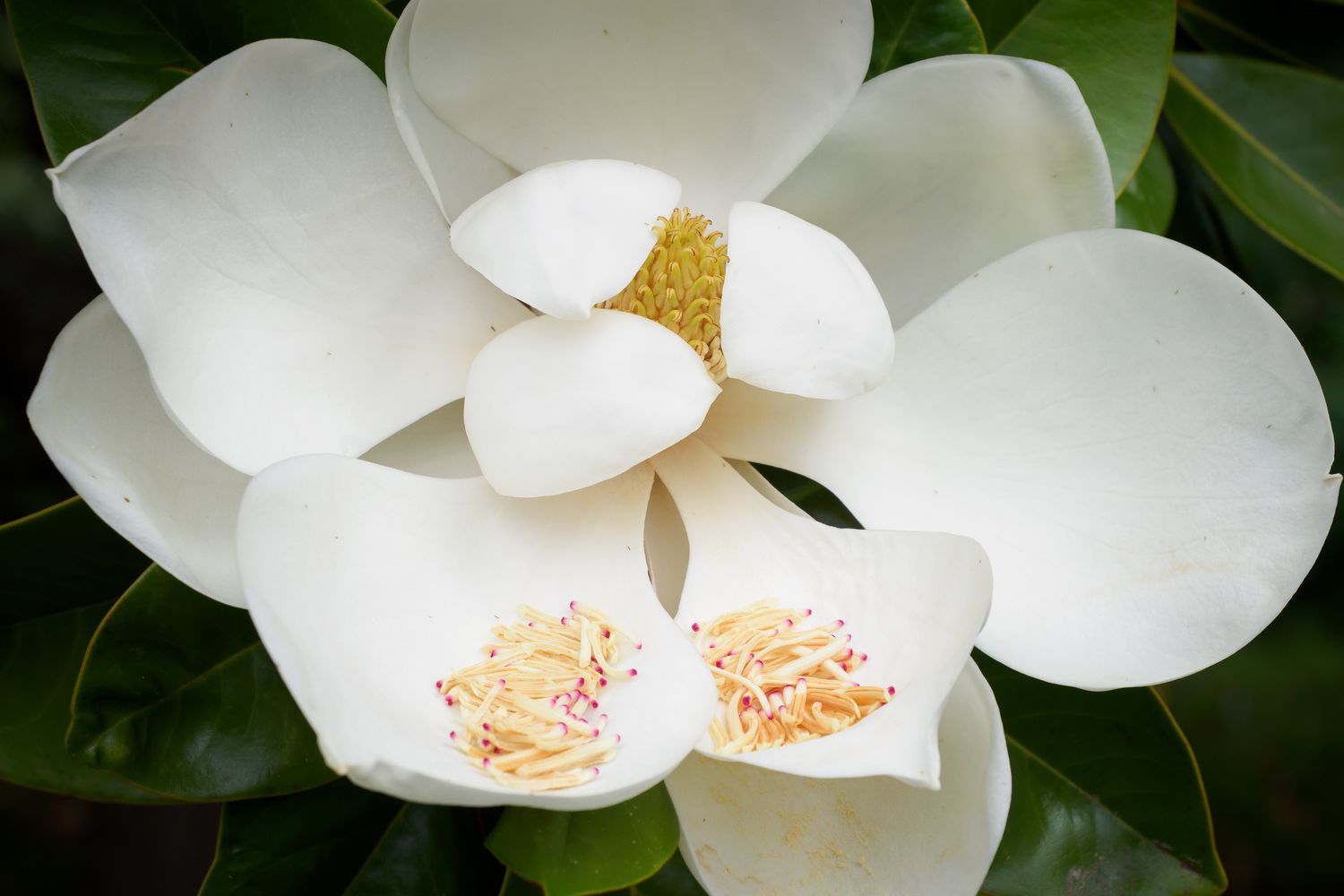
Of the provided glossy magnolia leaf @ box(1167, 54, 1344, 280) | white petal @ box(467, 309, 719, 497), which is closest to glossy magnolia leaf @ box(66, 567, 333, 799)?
white petal @ box(467, 309, 719, 497)

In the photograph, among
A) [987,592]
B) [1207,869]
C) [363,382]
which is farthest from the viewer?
[1207,869]

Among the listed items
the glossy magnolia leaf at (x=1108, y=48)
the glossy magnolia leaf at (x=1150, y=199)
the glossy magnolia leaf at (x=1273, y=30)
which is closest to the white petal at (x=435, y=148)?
the glossy magnolia leaf at (x=1108, y=48)

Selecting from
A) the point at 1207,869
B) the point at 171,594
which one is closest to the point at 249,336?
the point at 171,594

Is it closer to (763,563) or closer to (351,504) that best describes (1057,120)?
(763,563)

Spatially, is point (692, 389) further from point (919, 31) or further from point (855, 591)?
point (919, 31)

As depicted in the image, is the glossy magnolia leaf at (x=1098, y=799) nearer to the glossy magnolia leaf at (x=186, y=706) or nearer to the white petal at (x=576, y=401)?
the white petal at (x=576, y=401)

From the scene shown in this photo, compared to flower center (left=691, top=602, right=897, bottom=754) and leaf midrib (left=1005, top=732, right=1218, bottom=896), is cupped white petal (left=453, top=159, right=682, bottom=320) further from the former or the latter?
leaf midrib (left=1005, top=732, right=1218, bottom=896)
